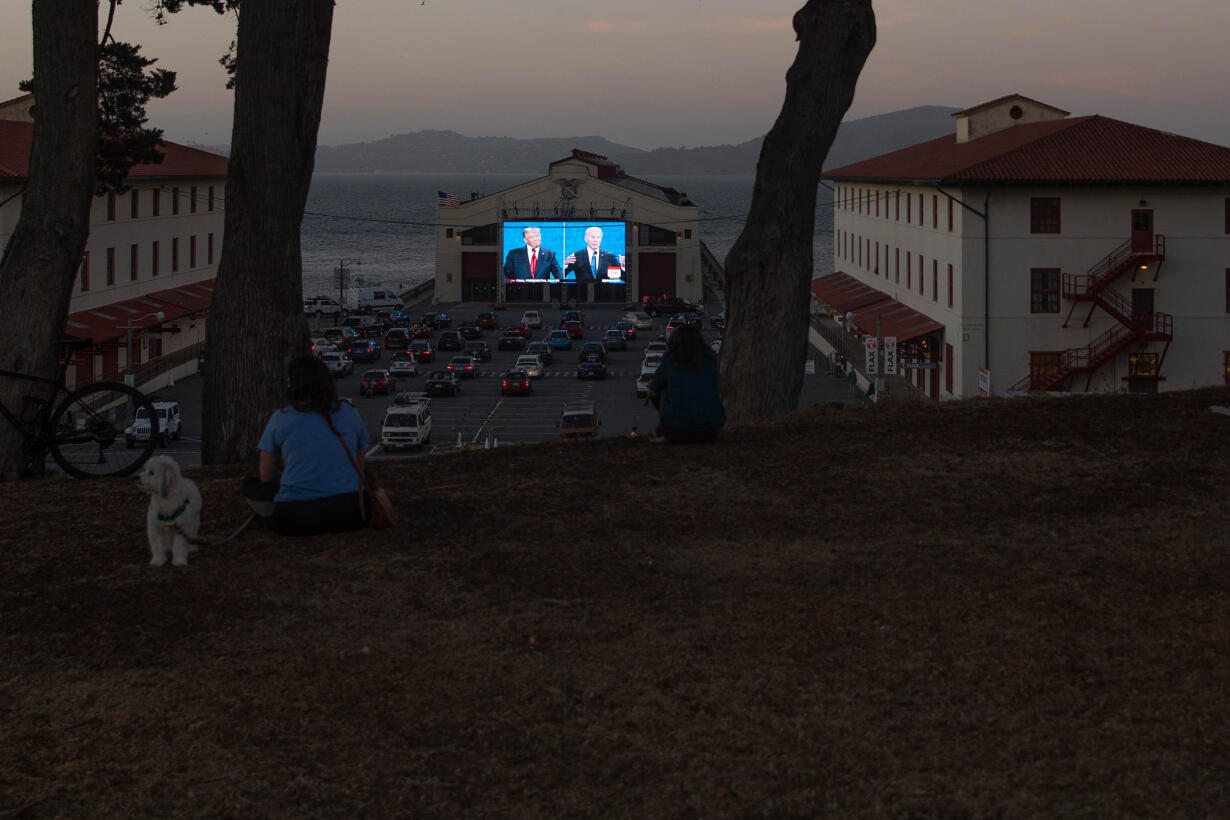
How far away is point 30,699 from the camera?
5352 mm

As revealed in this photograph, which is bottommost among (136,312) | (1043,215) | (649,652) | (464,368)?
(649,652)

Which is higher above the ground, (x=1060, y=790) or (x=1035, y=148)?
(x=1035, y=148)

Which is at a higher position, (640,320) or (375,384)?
(640,320)

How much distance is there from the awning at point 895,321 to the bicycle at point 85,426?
36479 mm

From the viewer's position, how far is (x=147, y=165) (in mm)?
55531

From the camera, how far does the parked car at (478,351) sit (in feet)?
224

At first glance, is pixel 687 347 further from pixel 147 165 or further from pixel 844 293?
pixel 844 293

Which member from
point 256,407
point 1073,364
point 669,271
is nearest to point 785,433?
point 256,407

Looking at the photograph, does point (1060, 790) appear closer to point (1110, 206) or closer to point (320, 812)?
point (320, 812)

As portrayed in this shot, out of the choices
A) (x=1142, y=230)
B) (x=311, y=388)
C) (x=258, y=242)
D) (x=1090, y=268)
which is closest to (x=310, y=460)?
(x=311, y=388)

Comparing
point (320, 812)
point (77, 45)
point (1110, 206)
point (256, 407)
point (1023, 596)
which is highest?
point (1110, 206)

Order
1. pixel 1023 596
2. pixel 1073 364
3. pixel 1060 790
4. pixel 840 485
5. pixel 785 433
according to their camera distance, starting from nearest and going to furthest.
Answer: pixel 1060 790
pixel 1023 596
pixel 840 485
pixel 785 433
pixel 1073 364

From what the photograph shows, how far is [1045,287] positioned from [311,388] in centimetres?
3690

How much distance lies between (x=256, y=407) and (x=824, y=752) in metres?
7.56
